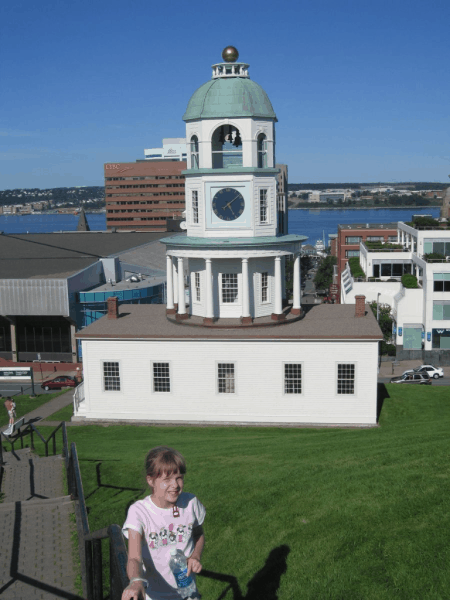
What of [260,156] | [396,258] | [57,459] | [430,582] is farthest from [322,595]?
[396,258]

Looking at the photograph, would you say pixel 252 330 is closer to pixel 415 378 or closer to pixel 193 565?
pixel 193 565

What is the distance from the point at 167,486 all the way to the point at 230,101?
2780 centimetres

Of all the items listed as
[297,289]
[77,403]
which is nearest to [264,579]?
[297,289]

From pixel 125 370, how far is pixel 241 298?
22.0ft

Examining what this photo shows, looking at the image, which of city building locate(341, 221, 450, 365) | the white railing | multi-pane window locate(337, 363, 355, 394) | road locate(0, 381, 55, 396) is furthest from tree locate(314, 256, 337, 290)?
multi-pane window locate(337, 363, 355, 394)

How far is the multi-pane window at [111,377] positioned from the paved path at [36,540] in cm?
1332

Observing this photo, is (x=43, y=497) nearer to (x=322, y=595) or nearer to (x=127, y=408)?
(x=322, y=595)

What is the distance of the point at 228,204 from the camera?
32875 millimetres

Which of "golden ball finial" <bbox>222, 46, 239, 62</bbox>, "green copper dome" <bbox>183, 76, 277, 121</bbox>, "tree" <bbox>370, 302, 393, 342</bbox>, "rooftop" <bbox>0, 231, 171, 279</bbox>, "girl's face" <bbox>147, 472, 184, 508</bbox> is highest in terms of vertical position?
"golden ball finial" <bbox>222, 46, 239, 62</bbox>

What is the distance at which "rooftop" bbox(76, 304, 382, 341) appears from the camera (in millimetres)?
30125

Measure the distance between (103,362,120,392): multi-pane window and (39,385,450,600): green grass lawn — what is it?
853 cm

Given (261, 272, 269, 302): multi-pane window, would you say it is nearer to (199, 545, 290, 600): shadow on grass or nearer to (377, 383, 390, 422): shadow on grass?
(377, 383, 390, 422): shadow on grass

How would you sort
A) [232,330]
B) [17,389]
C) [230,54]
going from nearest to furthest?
[232,330] → [230,54] → [17,389]

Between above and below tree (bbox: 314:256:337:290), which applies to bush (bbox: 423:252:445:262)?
above
